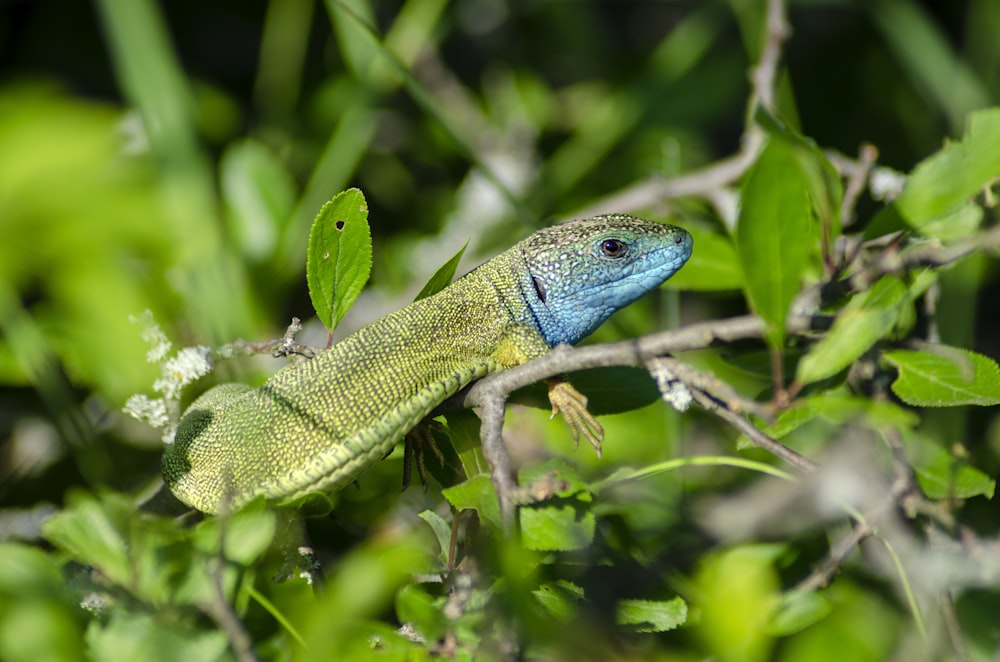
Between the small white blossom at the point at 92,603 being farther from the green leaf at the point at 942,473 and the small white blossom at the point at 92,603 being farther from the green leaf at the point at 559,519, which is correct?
the green leaf at the point at 942,473

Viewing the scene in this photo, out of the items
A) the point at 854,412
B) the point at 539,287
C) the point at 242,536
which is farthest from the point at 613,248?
the point at 242,536

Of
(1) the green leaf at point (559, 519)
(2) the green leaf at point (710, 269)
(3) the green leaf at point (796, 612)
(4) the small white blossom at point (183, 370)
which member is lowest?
(3) the green leaf at point (796, 612)

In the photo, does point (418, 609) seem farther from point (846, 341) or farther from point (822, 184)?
point (822, 184)

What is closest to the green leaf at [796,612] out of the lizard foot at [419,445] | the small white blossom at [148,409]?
the lizard foot at [419,445]

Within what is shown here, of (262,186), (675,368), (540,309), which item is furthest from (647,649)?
(262,186)

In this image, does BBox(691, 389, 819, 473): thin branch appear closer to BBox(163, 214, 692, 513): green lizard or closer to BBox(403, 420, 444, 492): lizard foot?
BBox(163, 214, 692, 513): green lizard

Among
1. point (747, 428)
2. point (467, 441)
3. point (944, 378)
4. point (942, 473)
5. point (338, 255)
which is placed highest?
point (338, 255)
